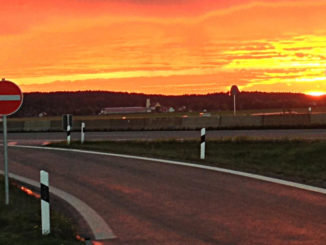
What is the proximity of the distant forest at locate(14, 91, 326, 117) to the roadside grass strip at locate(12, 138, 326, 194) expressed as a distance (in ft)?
286

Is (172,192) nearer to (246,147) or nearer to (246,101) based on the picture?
(246,147)

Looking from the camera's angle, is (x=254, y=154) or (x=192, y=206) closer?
(x=192, y=206)

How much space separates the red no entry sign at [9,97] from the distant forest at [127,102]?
327 feet

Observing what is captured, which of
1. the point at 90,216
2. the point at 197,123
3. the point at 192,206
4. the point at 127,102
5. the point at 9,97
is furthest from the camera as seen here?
the point at 127,102

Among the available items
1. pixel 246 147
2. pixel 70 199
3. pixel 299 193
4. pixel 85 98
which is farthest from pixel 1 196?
pixel 85 98

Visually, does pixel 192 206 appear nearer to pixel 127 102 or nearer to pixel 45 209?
pixel 45 209

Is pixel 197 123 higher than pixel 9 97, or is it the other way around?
pixel 9 97

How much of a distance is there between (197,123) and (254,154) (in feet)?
54.4

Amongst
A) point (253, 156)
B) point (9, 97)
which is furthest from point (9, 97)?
point (253, 156)

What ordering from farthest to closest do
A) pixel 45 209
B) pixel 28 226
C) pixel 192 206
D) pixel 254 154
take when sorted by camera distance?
pixel 254 154
pixel 192 206
pixel 28 226
pixel 45 209

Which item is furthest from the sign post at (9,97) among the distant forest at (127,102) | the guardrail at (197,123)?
the distant forest at (127,102)

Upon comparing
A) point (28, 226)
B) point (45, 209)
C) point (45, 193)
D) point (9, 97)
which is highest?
point (9, 97)

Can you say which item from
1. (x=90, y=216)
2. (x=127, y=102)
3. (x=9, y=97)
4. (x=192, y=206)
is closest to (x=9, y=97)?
(x=9, y=97)

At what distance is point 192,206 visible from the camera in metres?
9.01
